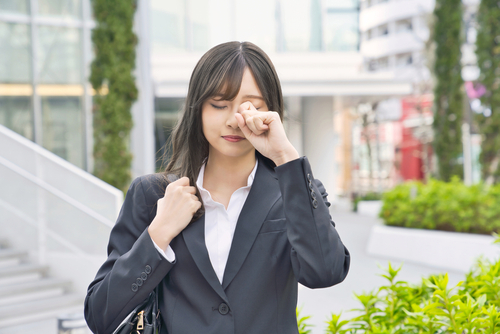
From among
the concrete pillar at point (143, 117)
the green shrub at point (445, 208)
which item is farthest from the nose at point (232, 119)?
the concrete pillar at point (143, 117)

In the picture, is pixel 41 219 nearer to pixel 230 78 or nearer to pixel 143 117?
pixel 230 78

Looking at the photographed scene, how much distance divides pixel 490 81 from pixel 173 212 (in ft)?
32.4

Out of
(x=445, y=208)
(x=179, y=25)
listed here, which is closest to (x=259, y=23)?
(x=179, y=25)

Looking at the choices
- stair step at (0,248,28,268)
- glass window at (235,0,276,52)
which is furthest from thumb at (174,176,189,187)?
glass window at (235,0,276,52)

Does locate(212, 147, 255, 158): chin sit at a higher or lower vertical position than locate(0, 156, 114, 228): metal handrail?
higher

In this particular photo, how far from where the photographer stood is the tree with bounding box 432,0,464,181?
11016mm

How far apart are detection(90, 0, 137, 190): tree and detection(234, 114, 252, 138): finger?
28.4 ft

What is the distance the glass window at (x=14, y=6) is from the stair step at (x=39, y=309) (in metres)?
6.79

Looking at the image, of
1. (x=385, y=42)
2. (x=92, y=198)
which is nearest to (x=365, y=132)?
(x=92, y=198)

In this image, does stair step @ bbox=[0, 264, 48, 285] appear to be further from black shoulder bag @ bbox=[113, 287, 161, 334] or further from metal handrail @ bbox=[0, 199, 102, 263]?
black shoulder bag @ bbox=[113, 287, 161, 334]

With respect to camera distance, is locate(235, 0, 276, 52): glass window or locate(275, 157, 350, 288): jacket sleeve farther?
locate(235, 0, 276, 52): glass window

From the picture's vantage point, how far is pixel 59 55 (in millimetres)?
10164

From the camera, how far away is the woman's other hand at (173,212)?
1330 millimetres

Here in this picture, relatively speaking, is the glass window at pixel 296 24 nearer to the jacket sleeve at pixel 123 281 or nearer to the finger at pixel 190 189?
the finger at pixel 190 189
